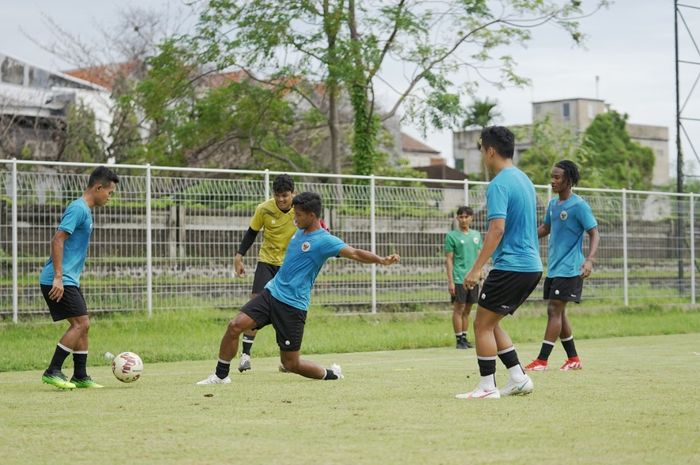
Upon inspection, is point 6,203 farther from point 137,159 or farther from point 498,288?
point 137,159

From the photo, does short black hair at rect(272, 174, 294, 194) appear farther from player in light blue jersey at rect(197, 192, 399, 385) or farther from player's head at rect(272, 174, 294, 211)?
player in light blue jersey at rect(197, 192, 399, 385)

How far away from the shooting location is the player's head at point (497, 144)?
9102mm

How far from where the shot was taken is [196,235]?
59.4 ft

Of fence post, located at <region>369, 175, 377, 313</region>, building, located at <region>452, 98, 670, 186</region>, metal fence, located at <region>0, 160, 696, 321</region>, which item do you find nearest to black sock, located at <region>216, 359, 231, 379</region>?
metal fence, located at <region>0, 160, 696, 321</region>

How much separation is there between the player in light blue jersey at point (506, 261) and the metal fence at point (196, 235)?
8.26 m

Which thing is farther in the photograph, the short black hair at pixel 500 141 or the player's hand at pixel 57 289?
the player's hand at pixel 57 289

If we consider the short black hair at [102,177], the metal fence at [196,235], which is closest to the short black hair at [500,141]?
the short black hair at [102,177]

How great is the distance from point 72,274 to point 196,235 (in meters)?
7.71

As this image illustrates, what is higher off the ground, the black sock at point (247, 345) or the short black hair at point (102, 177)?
the short black hair at point (102, 177)

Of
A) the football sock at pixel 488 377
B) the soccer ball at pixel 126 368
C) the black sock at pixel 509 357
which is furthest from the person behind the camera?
the soccer ball at pixel 126 368

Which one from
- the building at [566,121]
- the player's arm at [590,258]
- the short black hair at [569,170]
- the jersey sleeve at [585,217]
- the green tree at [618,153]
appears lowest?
the player's arm at [590,258]

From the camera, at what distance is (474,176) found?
7244 cm

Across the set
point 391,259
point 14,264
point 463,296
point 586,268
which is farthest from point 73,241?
point 463,296

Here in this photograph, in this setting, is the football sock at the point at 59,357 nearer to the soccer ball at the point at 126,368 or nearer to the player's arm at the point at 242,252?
the soccer ball at the point at 126,368
